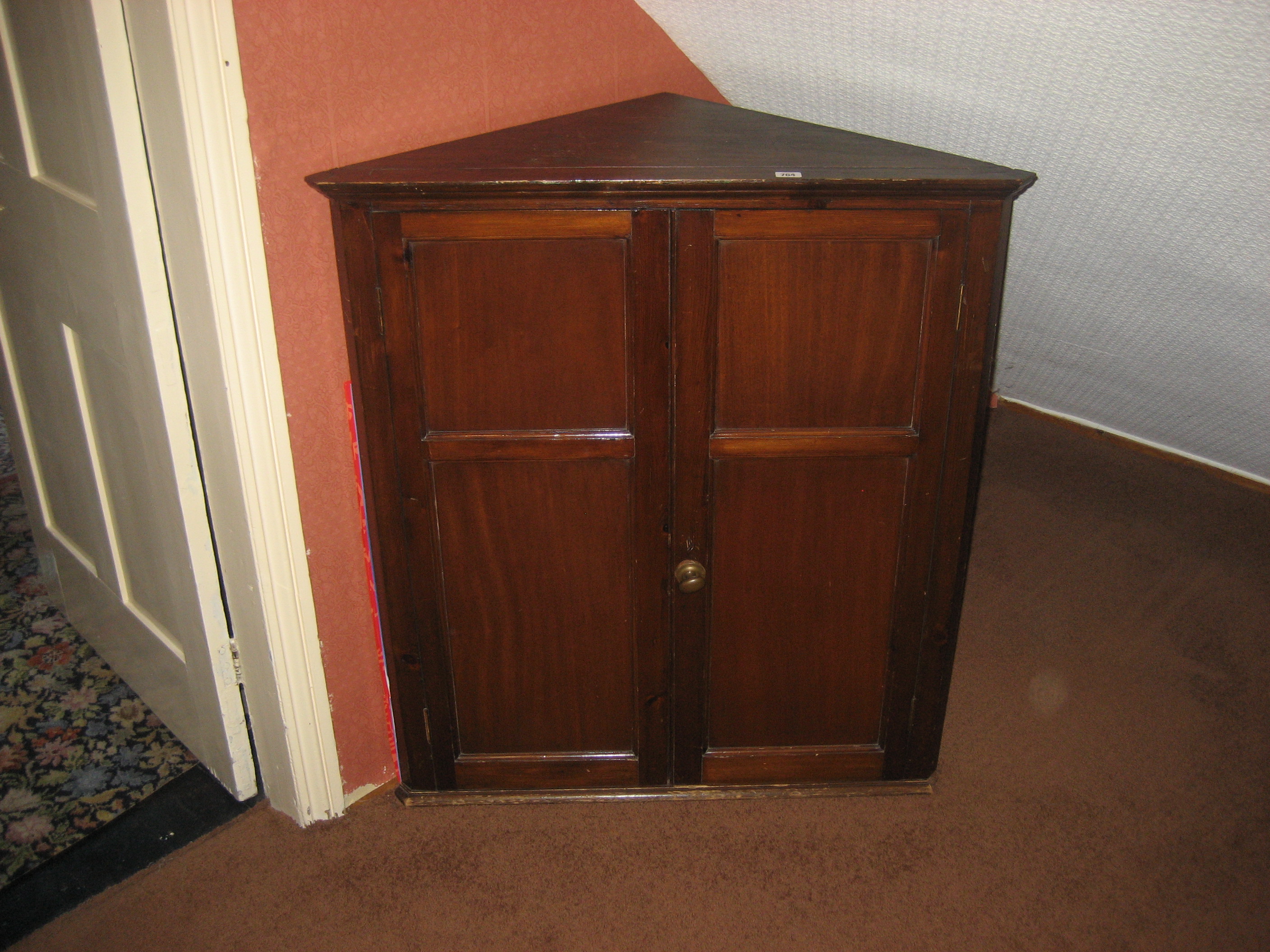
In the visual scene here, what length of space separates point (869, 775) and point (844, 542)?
537mm

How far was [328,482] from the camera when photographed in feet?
5.84

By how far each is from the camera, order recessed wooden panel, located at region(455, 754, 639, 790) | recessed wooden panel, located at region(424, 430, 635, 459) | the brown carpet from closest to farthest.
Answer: recessed wooden panel, located at region(424, 430, 635, 459) < the brown carpet < recessed wooden panel, located at region(455, 754, 639, 790)

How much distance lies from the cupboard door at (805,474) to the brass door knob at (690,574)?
0.05 ft

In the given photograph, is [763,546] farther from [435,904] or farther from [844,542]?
[435,904]

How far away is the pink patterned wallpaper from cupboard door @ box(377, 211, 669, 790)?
14cm

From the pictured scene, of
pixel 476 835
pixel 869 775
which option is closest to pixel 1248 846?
pixel 869 775

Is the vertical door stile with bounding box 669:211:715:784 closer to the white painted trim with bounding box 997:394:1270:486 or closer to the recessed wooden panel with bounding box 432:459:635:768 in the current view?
the recessed wooden panel with bounding box 432:459:635:768

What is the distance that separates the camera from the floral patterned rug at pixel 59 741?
6.59ft

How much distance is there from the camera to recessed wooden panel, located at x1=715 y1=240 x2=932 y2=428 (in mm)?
1568

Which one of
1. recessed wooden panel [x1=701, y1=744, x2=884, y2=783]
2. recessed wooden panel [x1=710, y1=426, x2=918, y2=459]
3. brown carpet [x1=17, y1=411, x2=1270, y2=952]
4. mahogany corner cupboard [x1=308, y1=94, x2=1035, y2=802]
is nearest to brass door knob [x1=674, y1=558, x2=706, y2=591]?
mahogany corner cupboard [x1=308, y1=94, x2=1035, y2=802]

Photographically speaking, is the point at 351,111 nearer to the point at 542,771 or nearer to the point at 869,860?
the point at 542,771

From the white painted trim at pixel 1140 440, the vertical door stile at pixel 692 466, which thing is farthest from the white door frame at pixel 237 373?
the white painted trim at pixel 1140 440

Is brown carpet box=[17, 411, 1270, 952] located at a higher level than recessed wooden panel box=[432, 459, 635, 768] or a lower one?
lower

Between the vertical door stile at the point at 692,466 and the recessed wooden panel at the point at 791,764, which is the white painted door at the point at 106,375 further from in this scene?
the recessed wooden panel at the point at 791,764
